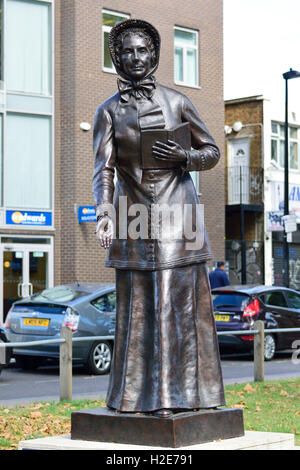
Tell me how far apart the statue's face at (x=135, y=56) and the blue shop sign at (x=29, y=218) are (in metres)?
20.2

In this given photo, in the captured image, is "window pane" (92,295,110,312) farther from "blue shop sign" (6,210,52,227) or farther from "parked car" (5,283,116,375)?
"blue shop sign" (6,210,52,227)

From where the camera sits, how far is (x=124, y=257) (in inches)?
241

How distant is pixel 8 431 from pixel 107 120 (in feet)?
14.4

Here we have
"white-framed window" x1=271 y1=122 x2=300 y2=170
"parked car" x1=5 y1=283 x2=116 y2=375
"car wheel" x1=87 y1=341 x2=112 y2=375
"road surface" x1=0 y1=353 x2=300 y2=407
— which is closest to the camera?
"road surface" x1=0 y1=353 x2=300 y2=407

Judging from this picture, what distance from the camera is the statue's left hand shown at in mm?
6000

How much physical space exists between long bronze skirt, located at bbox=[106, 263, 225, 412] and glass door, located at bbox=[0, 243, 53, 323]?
19654mm

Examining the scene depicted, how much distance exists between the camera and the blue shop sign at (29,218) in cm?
2614

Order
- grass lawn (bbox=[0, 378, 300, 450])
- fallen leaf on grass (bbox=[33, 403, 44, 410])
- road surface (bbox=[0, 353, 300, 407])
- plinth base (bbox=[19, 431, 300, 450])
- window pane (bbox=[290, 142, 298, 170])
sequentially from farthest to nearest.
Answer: window pane (bbox=[290, 142, 298, 170])
road surface (bbox=[0, 353, 300, 407])
fallen leaf on grass (bbox=[33, 403, 44, 410])
grass lawn (bbox=[0, 378, 300, 450])
plinth base (bbox=[19, 431, 300, 450])

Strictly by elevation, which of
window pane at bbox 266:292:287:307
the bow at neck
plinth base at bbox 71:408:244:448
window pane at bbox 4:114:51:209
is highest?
window pane at bbox 4:114:51:209

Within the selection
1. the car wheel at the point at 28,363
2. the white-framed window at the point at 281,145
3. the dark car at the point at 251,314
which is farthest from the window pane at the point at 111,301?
the white-framed window at the point at 281,145

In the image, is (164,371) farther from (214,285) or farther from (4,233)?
(4,233)

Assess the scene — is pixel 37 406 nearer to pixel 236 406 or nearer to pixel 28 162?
pixel 236 406

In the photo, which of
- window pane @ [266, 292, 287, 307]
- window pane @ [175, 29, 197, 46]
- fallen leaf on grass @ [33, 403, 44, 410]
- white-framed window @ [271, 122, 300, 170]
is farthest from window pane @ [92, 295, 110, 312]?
white-framed window @ [271, 122, 300, 170]

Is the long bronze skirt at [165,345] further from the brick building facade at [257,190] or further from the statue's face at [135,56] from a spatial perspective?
the brick building facade at [257,190]
